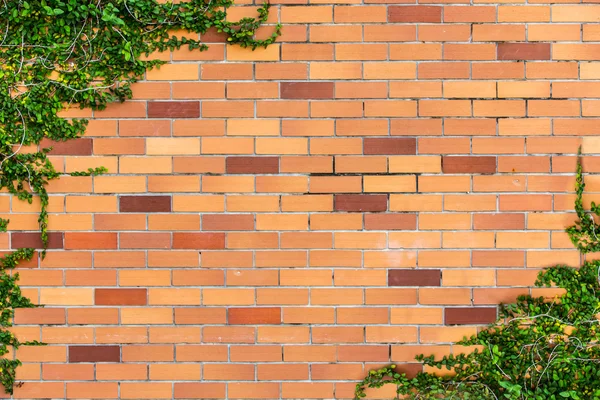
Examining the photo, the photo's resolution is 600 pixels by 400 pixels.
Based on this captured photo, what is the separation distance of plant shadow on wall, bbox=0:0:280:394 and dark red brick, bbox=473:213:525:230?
49.5 inches

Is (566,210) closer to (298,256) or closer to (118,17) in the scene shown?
(298,256)

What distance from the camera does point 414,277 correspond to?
6.88ft

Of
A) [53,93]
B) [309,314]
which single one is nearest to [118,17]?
[53,93]

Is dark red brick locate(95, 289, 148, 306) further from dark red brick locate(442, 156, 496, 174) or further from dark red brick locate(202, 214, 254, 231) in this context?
dark red brick locate(442, 156, 496, 174)

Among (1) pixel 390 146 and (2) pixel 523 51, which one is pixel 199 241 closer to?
(1) pixel 390 146

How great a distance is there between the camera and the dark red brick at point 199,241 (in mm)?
2098

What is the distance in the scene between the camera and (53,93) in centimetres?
206

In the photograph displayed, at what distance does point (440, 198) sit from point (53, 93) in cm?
184

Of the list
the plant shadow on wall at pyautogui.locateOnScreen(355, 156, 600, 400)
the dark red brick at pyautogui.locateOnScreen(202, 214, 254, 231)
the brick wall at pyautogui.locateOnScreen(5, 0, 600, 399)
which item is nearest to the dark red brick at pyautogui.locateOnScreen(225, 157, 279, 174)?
the brick wall at pyautogui.locateOnScreen(5, 0, 600, 399)

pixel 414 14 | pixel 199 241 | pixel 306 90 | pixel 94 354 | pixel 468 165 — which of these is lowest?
pixel 94 354

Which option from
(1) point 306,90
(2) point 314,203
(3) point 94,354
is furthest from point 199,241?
(1) point 306,90

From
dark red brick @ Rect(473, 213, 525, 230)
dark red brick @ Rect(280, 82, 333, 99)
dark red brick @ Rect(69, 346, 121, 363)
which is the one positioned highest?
dark red brick @ Rect(280, 82, 333, 99)

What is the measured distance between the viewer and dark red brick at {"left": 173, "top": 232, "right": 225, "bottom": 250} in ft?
6.88

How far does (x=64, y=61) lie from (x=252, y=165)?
967 millimetres
